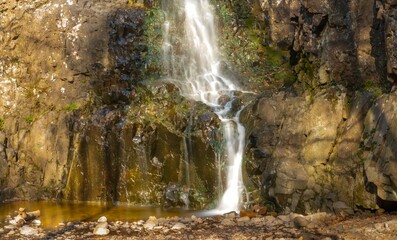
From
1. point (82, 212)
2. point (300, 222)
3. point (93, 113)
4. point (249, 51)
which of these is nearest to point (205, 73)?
point (249, 51)

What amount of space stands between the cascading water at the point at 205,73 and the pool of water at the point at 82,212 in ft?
6.30

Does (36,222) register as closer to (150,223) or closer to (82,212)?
(82,212)

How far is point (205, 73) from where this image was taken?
17609 mm

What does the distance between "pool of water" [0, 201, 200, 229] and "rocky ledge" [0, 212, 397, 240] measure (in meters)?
0.64

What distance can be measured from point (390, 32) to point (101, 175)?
9533 mm

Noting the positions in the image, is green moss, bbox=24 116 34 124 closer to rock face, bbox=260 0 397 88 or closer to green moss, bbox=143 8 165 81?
green moss, bbox=143 8 165 81

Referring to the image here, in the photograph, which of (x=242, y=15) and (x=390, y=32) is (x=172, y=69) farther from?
(x=390, y=32)

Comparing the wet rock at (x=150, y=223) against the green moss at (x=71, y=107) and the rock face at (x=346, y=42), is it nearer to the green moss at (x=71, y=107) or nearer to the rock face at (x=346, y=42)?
the rock face at (x=346, y=42)

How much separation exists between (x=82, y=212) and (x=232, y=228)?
4.96m

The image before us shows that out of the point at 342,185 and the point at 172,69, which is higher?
the point at 172,69

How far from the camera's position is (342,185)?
10289 millimetres

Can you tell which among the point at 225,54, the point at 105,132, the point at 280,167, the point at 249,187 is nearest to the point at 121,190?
the point at 105,132

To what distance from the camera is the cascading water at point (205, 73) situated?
1325cm

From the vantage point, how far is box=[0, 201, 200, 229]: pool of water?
11.8m
